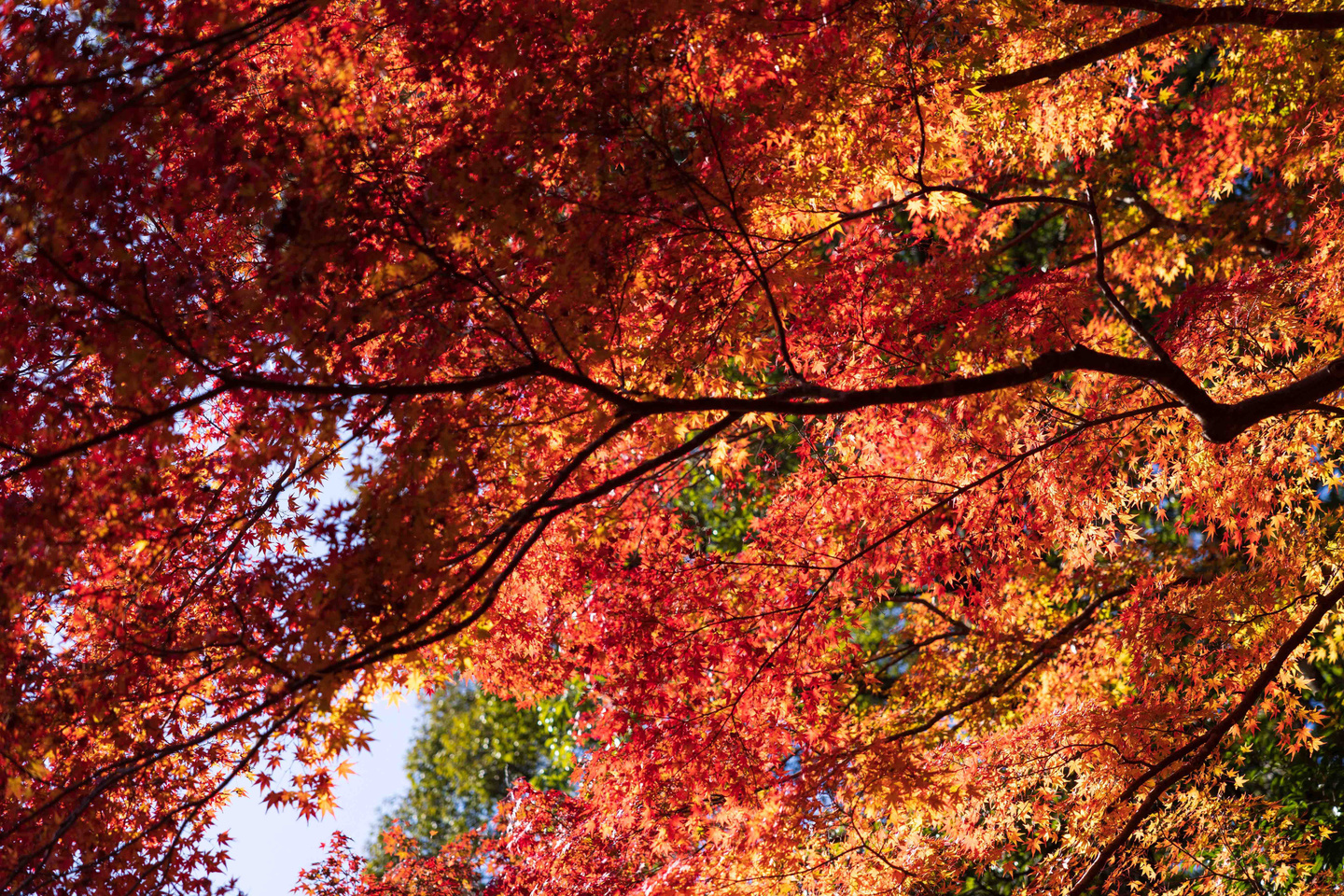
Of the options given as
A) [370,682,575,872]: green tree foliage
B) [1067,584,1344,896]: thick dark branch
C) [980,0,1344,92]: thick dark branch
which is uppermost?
[370,682,575,872]: green tree foliage

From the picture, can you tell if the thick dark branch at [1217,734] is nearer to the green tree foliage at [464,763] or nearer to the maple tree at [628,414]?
the maple tree at [628,414]

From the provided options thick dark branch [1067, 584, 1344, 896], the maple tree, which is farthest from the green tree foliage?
thick dark branch [1067, 584, 1344, 896]

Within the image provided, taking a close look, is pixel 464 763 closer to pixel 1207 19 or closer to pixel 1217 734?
pixel 1217 734

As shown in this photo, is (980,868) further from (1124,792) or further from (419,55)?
(419,55)

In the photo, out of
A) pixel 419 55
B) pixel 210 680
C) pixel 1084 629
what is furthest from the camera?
pixel 1084 629

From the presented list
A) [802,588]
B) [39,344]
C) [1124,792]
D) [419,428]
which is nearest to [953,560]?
[802,588]

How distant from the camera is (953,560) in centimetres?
578

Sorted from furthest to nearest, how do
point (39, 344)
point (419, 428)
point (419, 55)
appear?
point (39, 344), point (419, 55), point (419, 428)

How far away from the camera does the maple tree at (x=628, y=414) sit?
11.8 feet

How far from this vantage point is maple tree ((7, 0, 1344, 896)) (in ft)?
11.8

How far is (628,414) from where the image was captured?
379cm

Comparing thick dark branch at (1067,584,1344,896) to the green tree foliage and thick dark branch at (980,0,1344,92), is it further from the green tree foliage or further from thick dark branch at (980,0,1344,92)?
the green tree foliage

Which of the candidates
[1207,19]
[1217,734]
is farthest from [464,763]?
[1207,19]

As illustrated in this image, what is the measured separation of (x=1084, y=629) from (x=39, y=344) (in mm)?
7130
